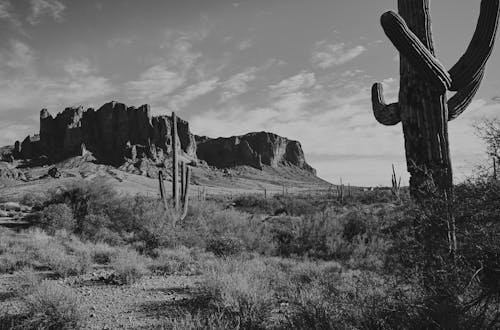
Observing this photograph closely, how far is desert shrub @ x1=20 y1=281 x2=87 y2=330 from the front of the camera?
15.9ft

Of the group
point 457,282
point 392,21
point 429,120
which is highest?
point 392,21

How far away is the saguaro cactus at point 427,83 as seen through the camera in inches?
173

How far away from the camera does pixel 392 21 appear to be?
4301mm

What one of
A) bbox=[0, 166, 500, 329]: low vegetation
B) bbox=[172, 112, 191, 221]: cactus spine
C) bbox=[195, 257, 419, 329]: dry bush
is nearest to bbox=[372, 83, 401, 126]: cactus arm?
bbox=[0, 166, 500, 329]: low vegetation

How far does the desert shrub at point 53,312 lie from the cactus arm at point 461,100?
5.91 m

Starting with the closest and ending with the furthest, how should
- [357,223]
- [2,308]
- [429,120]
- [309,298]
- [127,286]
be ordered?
[429,120] < [309,298] < [2,308] < [127,286] < [357,223]

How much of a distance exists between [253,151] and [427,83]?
14639cm

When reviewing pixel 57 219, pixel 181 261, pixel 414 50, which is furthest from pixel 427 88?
pixel 57 219

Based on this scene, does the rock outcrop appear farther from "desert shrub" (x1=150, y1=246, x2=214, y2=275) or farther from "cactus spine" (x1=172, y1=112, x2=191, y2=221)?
"desert shrub" (x1=150, y1=246, x2=214, y2=275)

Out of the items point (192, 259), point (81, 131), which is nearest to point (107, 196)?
point (192, 259)

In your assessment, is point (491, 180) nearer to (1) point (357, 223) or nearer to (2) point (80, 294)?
(2) point (80, 294)

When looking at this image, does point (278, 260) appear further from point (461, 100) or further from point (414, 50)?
point (414, 50)

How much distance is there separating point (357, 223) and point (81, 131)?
123078 millimetres

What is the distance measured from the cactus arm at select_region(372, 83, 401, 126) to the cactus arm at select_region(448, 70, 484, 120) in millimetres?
678
